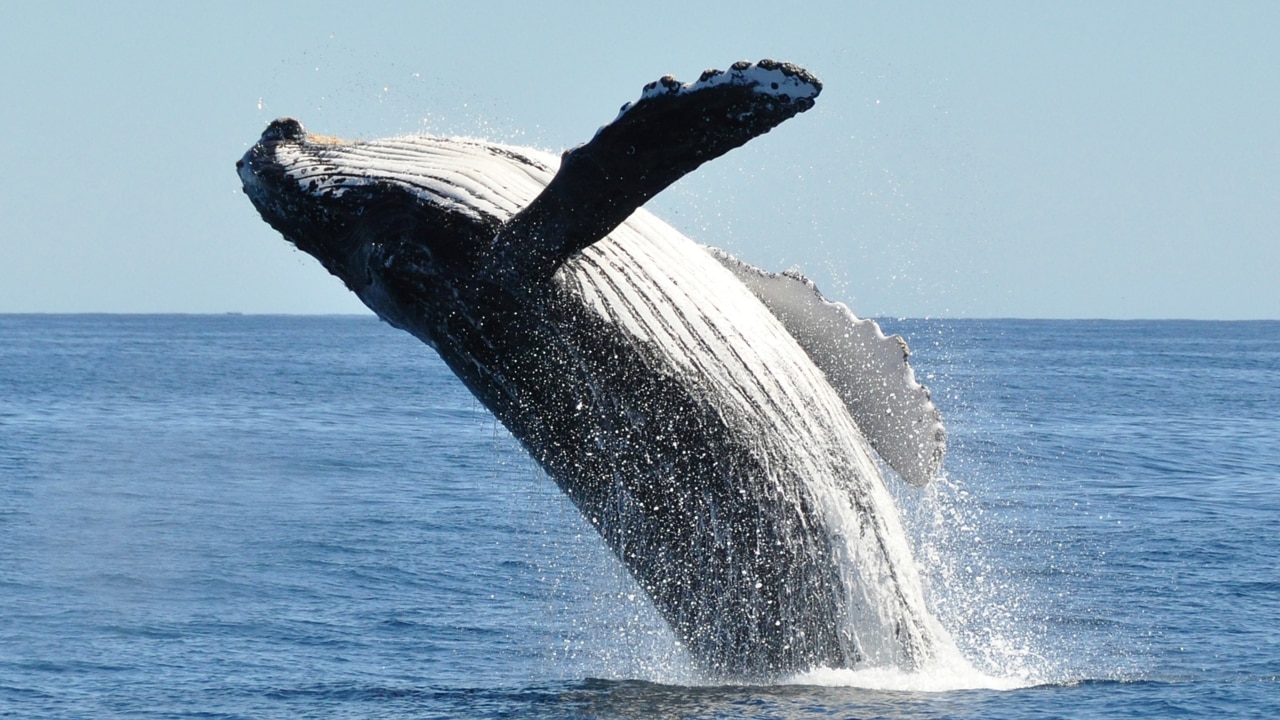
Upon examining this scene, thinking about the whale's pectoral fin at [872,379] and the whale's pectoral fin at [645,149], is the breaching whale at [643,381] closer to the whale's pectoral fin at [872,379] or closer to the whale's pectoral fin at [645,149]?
the whale's pectoral fin at [645,149]

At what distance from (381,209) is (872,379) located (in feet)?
9.87

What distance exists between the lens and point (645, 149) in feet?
20.8

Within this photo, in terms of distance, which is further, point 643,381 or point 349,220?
point 349,220

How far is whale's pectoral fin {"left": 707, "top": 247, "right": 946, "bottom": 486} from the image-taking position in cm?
845

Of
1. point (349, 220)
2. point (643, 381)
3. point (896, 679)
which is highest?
point (349, 220)

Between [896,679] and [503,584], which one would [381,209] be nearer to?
[896,679]

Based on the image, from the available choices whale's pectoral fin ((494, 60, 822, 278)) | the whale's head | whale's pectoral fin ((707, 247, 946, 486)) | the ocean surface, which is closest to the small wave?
the ocean surface

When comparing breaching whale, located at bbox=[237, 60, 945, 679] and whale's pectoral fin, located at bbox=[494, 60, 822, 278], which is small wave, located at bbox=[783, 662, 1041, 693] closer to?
breaching whale, located at bbox=[237, 60, 945, 679]

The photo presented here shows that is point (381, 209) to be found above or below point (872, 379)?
above

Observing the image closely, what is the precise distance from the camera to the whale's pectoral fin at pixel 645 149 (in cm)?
Result: 597

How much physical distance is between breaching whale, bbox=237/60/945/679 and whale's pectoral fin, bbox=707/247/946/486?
0.53 ft

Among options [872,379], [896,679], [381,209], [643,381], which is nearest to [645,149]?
[643,381]

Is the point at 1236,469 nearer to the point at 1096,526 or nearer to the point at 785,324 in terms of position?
the point at 1096,526

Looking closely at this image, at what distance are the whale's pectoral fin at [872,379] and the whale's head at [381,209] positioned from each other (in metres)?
1.87
